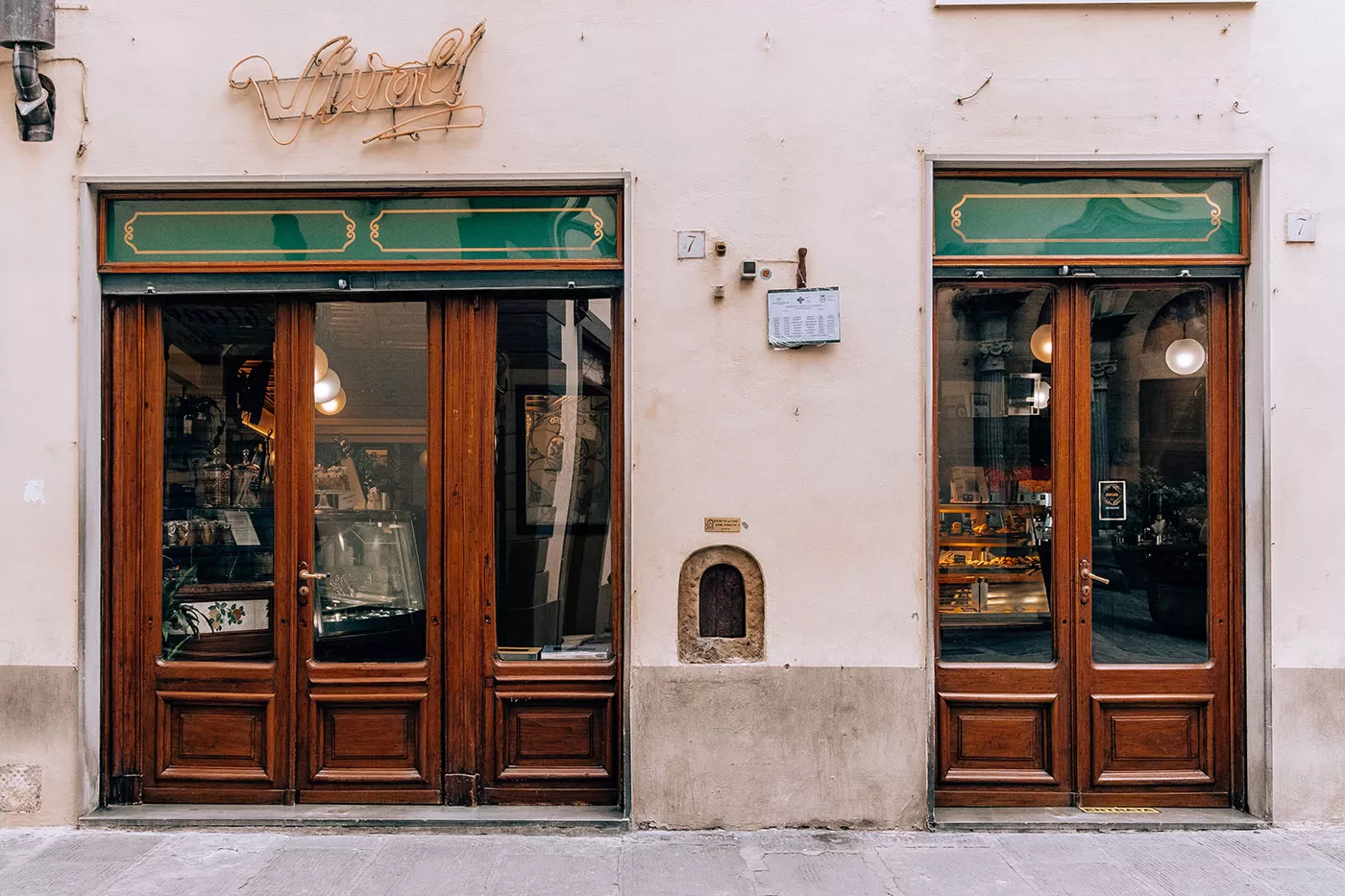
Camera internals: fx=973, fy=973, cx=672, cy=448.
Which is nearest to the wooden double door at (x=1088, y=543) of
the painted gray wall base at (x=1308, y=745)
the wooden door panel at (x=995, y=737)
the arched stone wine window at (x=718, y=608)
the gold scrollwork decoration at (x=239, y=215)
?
the wooden door panel at (x=995, y=737)

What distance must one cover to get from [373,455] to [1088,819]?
4.36 metres

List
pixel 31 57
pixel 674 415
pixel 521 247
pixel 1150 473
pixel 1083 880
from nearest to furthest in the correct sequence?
pixel 1083 880
pixel 31 57
pixel 674 415
pixel 521 247
pixel 1150 473

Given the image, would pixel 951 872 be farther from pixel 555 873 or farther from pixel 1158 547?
pixel 1158 547

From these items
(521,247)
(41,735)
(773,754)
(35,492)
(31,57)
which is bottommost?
(773,754)

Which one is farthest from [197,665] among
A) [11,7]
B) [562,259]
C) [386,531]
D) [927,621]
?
[927,621]

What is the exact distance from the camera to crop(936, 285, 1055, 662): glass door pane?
17.8 feet

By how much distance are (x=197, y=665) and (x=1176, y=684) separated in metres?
5.42

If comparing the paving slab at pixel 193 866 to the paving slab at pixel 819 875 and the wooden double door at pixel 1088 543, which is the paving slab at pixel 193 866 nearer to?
the paving slab at pixel 819 875

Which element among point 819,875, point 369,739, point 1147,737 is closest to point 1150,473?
point 1147,737

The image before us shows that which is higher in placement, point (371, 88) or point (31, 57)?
point (31, 57)

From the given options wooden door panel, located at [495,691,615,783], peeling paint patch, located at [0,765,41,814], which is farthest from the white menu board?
peeling paint patch, located at [0,765,41,814]

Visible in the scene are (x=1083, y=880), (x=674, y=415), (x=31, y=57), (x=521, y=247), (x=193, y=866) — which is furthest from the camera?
(x=521, y=247)

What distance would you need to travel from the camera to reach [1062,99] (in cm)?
521

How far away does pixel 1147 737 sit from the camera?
17.6 ft
